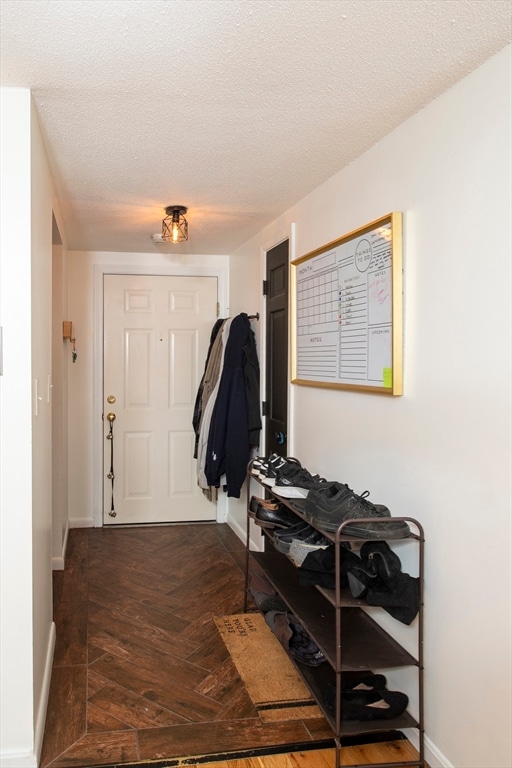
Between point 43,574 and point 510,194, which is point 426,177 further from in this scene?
point 43,574

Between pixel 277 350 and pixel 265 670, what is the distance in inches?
69.0

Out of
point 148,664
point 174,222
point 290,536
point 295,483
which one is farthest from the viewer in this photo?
point 174,222

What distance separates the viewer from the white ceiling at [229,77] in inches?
55.2

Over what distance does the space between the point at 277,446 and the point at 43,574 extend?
63.5 inches

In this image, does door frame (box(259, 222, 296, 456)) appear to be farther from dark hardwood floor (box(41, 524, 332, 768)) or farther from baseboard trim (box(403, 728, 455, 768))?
baseboard trim (box(403, 728, 455, 768))

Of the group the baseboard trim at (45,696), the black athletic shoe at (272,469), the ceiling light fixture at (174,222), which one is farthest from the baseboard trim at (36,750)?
the ceiling light fixture at (174,222)

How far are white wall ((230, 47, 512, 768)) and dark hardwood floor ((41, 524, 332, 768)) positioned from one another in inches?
25.1

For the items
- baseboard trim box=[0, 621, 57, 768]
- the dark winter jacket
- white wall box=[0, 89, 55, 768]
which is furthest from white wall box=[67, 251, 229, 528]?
white wall box=[0, 89, 55, 768]

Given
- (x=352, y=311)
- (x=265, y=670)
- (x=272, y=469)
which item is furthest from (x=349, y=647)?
(x=352, y=311)

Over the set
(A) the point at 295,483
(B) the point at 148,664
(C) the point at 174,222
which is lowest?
(B) the point at 148,664

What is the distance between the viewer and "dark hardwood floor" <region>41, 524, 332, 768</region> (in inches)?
79.9

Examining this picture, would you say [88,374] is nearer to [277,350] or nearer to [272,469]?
[277,350]

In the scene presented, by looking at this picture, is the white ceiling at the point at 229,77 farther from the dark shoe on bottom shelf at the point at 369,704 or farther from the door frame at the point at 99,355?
the dark shoe on bottom shelf at the point at 369,704

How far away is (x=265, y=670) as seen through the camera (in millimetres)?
2504
